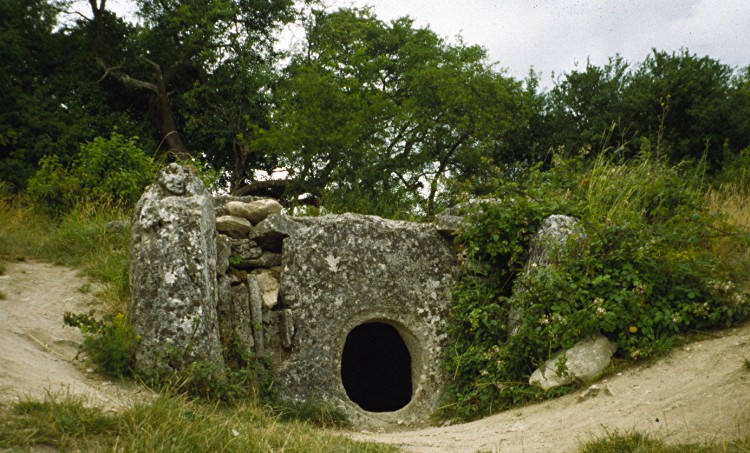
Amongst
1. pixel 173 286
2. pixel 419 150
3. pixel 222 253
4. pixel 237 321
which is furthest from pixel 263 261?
pixel 419 150

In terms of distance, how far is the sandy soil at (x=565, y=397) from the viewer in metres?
4.47

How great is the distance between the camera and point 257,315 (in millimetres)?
6723

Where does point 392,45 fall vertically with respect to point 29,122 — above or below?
above

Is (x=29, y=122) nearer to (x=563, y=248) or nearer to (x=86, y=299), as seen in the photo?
(x=86, y=299)

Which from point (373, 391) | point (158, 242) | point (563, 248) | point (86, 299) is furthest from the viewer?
point (373, 391)

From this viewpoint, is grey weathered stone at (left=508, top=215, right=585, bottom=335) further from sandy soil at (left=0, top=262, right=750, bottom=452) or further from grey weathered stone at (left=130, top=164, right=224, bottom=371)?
grey weathered stone at (left=130, top=164, right=224, bottom=371)

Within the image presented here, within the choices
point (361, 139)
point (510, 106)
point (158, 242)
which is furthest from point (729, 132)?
point (158, 242)

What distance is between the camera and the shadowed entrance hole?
908 cm

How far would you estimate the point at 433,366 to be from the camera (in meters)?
7.05

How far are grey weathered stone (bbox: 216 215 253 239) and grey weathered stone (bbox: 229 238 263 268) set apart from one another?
0.11 m

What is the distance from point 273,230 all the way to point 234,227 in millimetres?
476

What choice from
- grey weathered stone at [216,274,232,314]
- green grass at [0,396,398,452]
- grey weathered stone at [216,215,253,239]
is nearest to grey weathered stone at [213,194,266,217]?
grey weathered stone at [216,215,253,239]

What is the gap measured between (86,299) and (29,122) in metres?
9.32

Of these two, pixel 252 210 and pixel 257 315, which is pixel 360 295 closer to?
pixel 257 315
